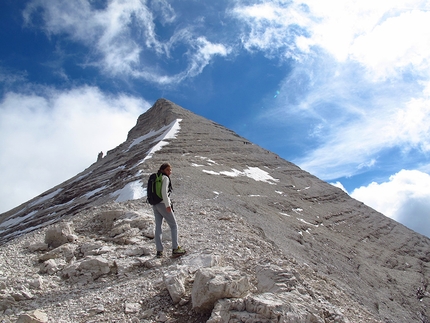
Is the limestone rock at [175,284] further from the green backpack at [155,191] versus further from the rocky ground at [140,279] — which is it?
the green backpack at [155,191]

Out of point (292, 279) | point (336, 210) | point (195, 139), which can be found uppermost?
point (195, 139)

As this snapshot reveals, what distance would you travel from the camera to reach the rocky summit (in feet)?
17.9

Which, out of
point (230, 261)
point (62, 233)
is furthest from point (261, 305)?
point (62, 233)

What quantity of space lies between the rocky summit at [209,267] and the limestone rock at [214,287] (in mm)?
18

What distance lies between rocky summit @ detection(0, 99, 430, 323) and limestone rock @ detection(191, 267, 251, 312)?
0.02 m

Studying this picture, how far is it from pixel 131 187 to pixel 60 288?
11376 millimetres

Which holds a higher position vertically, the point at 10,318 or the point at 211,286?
the point at 211,286

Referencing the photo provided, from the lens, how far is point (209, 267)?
254 inches

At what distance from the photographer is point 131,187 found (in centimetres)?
1812

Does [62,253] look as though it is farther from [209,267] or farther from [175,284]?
[209,267]

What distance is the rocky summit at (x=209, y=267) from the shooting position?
5.47m

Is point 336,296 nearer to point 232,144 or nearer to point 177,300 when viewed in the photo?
point 177,300

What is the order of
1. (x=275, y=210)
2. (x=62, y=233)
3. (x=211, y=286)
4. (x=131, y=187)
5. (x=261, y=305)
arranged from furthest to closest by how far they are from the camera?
(x=275, y=210), (x=131, y=187), (x=62, y=233), (x=211, y=286), (x=261, y=305)

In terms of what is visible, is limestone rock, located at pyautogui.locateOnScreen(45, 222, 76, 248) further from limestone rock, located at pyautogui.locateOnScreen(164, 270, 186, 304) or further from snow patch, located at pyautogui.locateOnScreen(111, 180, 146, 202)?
snow patch, located at pyautogui.locateOnScreen(111, 180, 146, 202)
